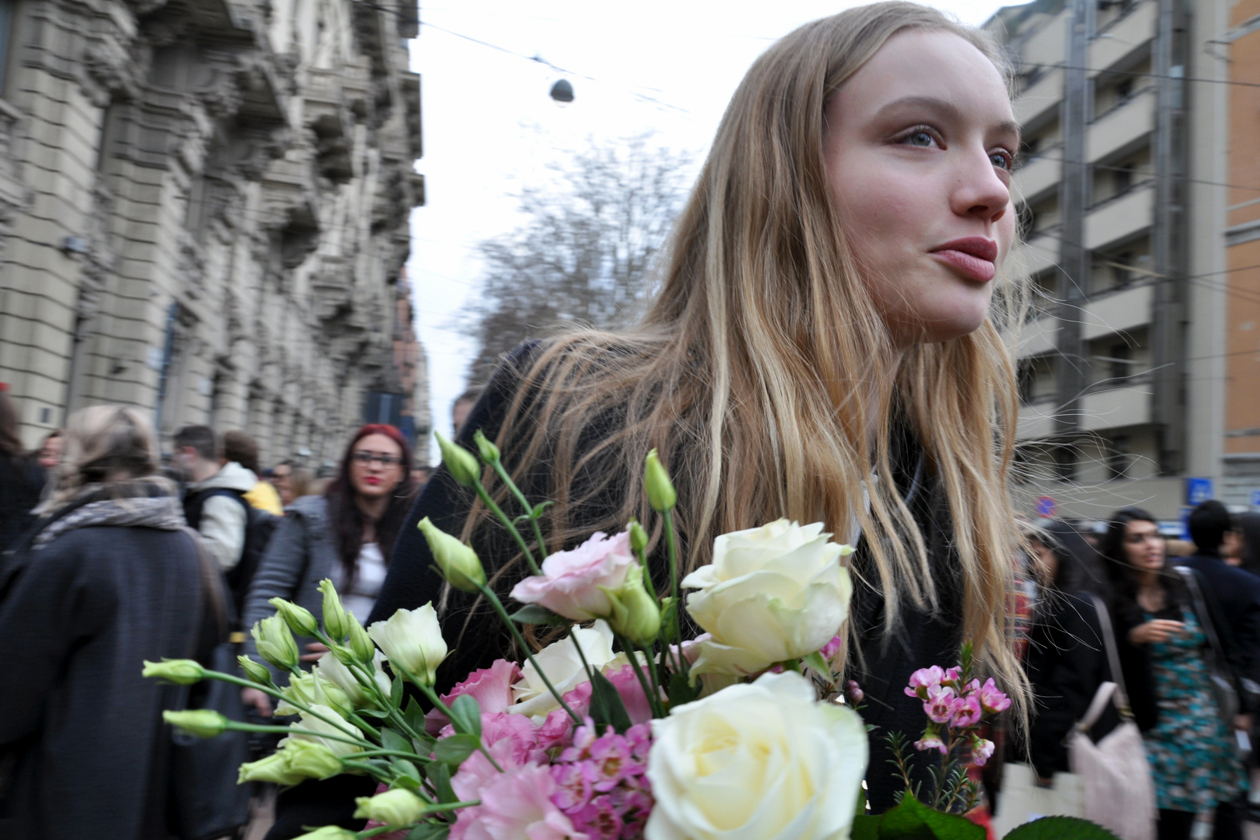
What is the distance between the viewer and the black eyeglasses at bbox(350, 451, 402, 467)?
4844mm

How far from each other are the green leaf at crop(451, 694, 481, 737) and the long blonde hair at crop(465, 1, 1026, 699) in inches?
19.1

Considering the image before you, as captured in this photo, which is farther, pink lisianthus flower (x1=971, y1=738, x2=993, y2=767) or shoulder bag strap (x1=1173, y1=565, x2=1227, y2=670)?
shoulder bag strap (x1=1173, y1=565, x2=1227, y2=670)

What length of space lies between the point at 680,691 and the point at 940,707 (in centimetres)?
29

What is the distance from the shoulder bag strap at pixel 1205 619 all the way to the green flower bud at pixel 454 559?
17.4ft

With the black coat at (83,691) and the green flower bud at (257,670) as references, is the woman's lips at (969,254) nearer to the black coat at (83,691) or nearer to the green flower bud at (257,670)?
the green flower bud at (257,670)

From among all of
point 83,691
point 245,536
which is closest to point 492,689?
point 83,691

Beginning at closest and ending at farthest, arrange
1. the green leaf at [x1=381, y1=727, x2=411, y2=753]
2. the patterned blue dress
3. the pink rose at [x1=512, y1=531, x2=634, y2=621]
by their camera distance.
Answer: the pink rose at [x1=512, y1=531, x2=634, y2=621] < the green leaf at [x1=381, y1=727, x2=411, y2=753] < the patterned blue dress

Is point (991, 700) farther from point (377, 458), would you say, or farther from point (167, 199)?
point (167, 199)

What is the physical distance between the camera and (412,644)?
80 cm

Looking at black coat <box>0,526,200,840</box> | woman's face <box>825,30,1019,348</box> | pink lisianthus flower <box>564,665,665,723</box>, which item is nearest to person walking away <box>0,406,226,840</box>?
black coat <box>0,526,200,840</box>

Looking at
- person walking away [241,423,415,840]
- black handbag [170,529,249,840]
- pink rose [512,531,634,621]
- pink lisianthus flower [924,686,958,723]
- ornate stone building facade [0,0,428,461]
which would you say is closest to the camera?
pink rose [512,531,634,621]

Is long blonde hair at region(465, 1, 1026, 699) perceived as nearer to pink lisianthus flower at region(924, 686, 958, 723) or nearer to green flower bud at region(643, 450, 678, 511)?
pink lisianthus flower at region(924, 686, 958, 723)

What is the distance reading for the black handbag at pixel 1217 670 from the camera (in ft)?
16.5

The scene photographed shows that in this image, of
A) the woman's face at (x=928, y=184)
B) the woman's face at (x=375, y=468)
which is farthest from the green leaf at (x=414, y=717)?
the woman's face at (x=375, y=468)
